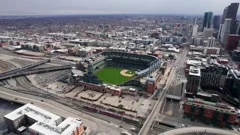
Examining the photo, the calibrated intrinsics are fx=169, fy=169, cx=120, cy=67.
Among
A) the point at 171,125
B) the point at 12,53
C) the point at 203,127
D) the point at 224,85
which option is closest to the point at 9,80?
the point at 12,53

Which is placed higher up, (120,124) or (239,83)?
(239,83)

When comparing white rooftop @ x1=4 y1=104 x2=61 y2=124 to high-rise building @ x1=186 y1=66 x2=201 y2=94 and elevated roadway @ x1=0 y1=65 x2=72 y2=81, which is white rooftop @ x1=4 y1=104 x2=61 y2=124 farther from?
high-rise building @ x1=186 y1=66 x2=201 y2=94

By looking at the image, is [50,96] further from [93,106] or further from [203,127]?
[203,127]

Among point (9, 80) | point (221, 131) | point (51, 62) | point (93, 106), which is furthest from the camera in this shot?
point (51, 62)

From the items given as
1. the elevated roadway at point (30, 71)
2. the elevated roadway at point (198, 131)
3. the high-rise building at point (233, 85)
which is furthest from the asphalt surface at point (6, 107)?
the high-rise building at point (233, 85)

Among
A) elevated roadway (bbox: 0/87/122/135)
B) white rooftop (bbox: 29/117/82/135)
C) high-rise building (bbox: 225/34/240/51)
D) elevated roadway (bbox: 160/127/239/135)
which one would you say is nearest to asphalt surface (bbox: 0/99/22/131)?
elevated roadway (bbox: 0/87/122/135)

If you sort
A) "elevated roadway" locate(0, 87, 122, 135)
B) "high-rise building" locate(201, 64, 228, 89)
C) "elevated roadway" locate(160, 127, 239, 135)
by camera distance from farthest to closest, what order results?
1. "high-rise building" locate(201, 64, 228, 89)
2. "elevated roadway" locate(0, 87, 122, 135)
3. "elevated roadway" locate(160, 127, 239, 135)

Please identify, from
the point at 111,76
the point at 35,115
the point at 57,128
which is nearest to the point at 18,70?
the point at 111,76

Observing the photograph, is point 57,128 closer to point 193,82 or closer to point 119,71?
point 193,82
